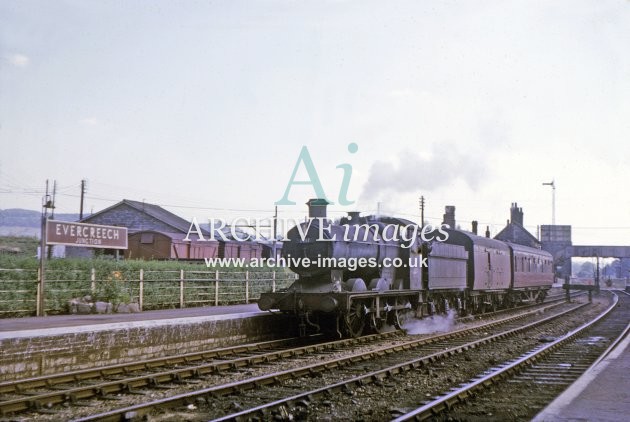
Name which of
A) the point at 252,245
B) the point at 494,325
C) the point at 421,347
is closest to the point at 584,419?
the point at 421,347

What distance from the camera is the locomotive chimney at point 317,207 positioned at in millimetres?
15531

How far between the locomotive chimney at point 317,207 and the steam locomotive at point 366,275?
4 centimetres

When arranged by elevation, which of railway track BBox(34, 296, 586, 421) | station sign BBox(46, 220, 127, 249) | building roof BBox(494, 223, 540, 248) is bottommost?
railway track BBox(34, 296, 586, 421)

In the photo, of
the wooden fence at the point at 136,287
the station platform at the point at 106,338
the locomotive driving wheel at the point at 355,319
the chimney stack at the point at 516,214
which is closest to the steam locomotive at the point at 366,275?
the locomotive driving wheel at the point at 355,319

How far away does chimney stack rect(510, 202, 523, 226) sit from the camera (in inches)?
2830

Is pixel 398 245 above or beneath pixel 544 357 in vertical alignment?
above

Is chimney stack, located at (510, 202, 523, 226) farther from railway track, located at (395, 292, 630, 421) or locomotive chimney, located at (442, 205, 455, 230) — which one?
railway track, located at (395, 292, 630, 421)

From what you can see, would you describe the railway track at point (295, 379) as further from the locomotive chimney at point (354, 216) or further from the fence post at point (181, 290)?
the fence post at point (181, 290)

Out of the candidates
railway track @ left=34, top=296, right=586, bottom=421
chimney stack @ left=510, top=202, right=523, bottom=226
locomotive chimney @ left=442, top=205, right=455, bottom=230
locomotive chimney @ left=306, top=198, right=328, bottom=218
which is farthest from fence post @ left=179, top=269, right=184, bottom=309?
chimney stack @ left=510, top=202, right=523, bottom=226

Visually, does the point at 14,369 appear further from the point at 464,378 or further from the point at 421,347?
the point at 421,347

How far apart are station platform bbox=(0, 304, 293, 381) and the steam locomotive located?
0.94 meters

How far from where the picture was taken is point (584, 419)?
20.9 ft

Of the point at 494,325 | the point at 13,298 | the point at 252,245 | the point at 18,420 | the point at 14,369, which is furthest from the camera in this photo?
the point at 252,245

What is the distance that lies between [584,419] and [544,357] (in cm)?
598
